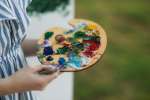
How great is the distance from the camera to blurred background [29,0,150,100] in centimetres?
234

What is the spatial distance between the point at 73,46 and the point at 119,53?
140cm

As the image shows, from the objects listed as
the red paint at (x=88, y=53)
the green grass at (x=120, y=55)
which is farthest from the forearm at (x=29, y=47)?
the green grass at (x=120, y=55)

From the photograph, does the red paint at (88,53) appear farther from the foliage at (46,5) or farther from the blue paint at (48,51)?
the foliage at (46,5)

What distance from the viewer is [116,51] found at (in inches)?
104

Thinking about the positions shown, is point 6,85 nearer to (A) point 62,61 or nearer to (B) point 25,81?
(B) point 25,81

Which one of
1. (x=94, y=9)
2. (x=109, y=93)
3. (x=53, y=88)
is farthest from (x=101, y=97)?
(x=94, y=9)

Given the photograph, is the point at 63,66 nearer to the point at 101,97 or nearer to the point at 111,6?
the point at 101,97

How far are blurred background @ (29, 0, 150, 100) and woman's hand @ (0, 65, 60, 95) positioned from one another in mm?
967

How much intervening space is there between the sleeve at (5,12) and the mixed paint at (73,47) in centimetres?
15

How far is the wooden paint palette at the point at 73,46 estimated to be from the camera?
1.18 meters

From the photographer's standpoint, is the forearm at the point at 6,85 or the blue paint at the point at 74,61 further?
the blue paint at the point at 74,61

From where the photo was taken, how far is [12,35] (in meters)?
1.14

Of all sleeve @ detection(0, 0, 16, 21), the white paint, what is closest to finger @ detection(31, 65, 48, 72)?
sleeve @ detection(0, 0, 16, 21)

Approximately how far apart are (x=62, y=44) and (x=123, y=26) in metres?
1.65
